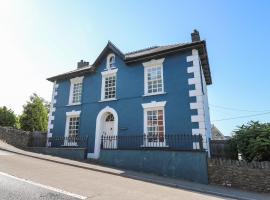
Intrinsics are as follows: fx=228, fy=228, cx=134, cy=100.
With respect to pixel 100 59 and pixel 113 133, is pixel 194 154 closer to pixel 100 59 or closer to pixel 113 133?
pixel 113 133

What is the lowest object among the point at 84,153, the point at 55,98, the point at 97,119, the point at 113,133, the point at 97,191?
the point at 97,191

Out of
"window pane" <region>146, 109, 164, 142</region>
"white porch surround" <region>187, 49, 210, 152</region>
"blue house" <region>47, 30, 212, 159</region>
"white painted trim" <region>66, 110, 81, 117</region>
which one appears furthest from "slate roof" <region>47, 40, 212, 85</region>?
"window pane" <region>146, 109, 164, 142</region>

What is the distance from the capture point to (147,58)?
52.2 ft

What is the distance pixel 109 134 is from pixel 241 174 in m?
9.08

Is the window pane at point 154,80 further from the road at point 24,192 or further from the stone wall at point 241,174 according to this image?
the road at point 24,192

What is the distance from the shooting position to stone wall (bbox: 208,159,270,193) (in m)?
10.2

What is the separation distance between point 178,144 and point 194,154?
5.86ft

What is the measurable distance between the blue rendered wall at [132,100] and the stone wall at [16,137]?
91.5 inches

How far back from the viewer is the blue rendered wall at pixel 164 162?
11336 millimetres

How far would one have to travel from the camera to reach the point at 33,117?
2686 centimetres

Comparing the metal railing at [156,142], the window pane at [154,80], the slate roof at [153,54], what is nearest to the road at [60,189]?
the metal railing at [156,142]

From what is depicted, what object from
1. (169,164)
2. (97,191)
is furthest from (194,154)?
(97,191)

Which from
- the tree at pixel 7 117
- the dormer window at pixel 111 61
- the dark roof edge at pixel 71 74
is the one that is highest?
the dormer window at pixel 111 61

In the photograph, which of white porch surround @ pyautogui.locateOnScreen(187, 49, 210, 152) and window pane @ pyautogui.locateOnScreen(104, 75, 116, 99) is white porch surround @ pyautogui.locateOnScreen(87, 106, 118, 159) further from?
white porch surround @ pyautogui.locateOnScreen(187, 49, 210, 152)
